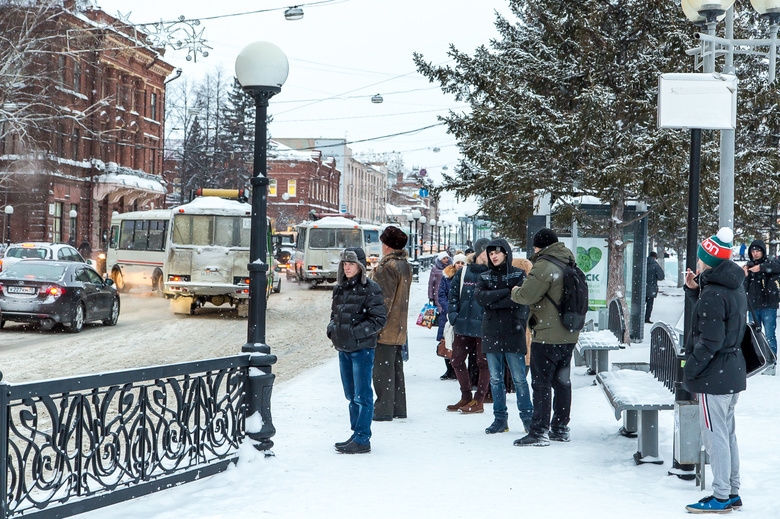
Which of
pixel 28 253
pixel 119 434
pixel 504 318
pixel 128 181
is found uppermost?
pixel 128 181

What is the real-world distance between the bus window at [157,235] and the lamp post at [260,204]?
20190 mm

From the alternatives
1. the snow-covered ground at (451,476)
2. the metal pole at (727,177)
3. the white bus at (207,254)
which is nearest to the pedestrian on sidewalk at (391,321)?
the snow-covered ground at (451,476)

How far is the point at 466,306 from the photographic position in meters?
8.95

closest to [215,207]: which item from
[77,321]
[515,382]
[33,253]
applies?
[77,321]

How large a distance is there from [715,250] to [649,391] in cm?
187

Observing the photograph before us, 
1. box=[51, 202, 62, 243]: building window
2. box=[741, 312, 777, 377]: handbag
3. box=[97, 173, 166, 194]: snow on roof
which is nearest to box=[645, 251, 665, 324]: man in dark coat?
box=[741, 312, 777, 377]: handbag

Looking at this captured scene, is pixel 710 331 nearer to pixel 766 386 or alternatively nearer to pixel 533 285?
pixel 533 285

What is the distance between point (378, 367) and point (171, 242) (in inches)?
546

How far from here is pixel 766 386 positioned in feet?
35.2

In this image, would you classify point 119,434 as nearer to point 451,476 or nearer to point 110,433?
point 110,433

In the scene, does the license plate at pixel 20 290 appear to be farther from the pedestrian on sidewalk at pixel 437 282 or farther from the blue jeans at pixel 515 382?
the blue jeans at pixel 515 382

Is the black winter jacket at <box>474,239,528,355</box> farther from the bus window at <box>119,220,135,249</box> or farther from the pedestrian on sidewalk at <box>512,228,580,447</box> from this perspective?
the bus window at <box>119,220,135,249</box>

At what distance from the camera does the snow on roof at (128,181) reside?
157 feet

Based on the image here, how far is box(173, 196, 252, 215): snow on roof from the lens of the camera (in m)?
21.7
